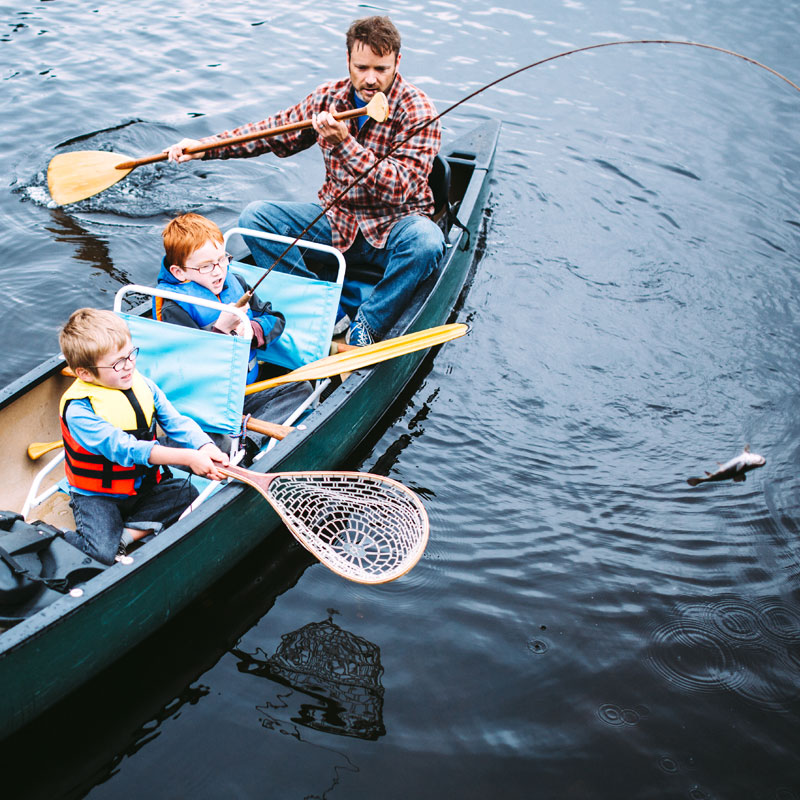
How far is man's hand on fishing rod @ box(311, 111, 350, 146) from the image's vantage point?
4.05 m

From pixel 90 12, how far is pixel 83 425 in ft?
32.1

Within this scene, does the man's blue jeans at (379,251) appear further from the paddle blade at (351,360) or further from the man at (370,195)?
the paddle blade at (351,360)

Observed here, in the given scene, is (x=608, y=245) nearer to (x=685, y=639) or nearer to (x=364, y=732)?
(x=685, y=639)

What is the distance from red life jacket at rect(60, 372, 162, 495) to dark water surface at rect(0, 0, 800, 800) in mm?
790

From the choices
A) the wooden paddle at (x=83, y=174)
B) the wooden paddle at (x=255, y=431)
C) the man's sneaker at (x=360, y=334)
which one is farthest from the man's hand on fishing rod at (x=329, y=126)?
the wooden paddle at (x=83, y=174)

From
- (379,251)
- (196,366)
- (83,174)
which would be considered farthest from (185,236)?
(83,174)

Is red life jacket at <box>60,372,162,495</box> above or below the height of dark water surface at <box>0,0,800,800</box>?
above

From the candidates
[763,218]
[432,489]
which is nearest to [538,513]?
[432,489]

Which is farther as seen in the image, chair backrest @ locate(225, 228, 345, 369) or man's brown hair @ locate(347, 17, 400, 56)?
Answer: chair backrest @ locate(225, 228, 345, 369)

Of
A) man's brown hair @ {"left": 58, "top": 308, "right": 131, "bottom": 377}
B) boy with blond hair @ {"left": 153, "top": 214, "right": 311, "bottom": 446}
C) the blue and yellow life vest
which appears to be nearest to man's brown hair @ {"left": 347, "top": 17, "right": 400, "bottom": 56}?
boy with blond hair @ {"left": 153, "top": 214, "right": 311, "bottom": 446}

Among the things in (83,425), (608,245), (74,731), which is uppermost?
(83,425)

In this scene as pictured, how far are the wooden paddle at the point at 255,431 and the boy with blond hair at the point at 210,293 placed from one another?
17 cm

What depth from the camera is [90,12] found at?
1068 cm

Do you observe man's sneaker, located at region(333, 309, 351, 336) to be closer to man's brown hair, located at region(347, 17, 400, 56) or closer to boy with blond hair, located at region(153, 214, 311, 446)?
boy with blond hair, located at region(153, 214, 311, 446)
